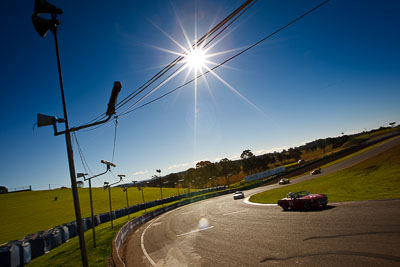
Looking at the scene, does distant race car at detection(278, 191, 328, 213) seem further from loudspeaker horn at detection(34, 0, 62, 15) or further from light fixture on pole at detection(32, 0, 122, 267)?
loudspeaker horn at detection(34, 0, 62, 15)

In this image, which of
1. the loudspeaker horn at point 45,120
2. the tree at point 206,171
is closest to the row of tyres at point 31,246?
the loudspeaker horn at point 45,120

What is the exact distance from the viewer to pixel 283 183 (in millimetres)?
43906

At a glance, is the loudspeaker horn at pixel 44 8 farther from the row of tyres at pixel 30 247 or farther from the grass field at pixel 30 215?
the grass field at pixel 30 215

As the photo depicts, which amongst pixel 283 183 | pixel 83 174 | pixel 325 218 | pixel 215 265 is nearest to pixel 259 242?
pixel 215 265

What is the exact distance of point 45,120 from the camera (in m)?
5.95

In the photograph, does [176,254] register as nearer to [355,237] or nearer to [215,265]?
[215,265]

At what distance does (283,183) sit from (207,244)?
37676 mm

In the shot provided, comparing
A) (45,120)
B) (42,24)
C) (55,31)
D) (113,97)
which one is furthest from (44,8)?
(45,120)

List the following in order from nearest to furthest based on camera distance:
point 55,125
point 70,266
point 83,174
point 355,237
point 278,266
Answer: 1. point 55,125
2. point 278,266
3. point 355,237
4. point 70,266
5. point 83,174

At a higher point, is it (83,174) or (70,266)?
(83,174)

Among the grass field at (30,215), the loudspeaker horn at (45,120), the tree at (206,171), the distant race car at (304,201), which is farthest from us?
the tree at (206,171)

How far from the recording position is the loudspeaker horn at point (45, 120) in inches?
232

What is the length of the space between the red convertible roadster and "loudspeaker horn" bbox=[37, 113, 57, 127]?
50.7 ft

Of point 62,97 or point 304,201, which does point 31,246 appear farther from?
point 304,201
